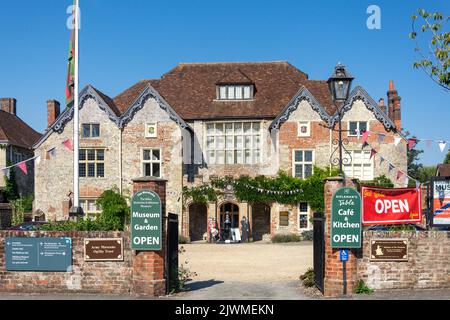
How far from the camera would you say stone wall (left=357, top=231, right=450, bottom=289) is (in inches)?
516

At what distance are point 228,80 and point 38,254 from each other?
73.6ft

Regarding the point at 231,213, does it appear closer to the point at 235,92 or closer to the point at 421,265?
the point at 235,92

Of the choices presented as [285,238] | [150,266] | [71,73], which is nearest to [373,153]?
[285,238]

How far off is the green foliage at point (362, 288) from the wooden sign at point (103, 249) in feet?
18.9

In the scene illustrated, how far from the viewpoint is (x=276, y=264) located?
20.0 m

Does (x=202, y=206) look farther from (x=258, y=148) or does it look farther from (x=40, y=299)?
(x=40, y=299)

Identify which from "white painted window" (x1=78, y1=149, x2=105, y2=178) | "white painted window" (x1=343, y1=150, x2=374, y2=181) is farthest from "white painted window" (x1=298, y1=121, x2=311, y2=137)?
"white painted window" (x1=78, y1=149, x2=105, y2=178)

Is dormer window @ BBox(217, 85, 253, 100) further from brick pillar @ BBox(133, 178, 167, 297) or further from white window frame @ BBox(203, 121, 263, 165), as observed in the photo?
brick pillar @ BBox(133, 178, 167, 297)

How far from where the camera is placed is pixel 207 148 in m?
32.8

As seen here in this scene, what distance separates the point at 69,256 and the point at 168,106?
63.7 ft

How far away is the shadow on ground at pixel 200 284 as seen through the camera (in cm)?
1420

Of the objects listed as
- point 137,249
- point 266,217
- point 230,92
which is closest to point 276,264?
point 137,249

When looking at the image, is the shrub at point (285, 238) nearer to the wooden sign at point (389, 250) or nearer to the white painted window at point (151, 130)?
the white painted window at point (151, 130)

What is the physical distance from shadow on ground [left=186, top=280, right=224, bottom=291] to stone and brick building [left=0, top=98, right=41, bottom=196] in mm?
22633
